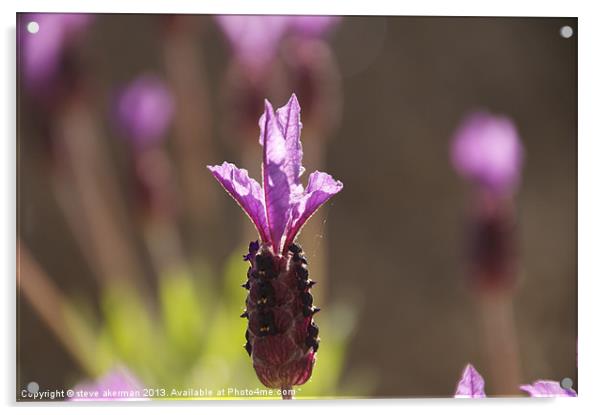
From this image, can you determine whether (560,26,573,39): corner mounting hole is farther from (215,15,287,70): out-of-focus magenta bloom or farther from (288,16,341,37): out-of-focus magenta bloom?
(215,15,287,70): out-of-focus magenta bloom

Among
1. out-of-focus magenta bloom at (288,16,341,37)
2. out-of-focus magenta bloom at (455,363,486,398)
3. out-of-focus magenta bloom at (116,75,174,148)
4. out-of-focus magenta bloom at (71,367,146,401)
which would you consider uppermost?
out-of-focus magenta bloom at (288,16,341,37)

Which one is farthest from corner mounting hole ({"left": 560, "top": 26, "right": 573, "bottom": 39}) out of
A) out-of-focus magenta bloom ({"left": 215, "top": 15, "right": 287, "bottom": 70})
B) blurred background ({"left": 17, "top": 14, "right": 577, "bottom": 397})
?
out-of-focus magenta bloom ({"left": 215, "top": 15, "right": 287, "bottom": 70})

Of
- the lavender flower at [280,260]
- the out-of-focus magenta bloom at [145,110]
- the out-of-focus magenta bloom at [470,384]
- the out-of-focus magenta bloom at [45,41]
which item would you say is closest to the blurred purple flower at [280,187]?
the lavender flower at [280,260]

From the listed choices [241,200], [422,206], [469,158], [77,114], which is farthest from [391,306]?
[241,200]

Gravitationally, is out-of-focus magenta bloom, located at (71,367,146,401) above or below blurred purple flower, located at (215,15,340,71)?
below

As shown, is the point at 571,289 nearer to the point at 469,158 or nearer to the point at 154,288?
the point at 469,158

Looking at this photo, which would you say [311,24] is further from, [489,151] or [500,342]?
[500,342]

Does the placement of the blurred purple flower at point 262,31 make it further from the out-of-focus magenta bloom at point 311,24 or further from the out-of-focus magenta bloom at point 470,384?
the out-of-focus magenta bloom at point 470,384
